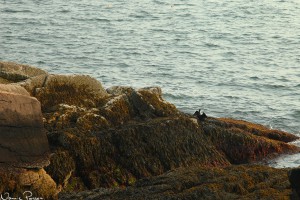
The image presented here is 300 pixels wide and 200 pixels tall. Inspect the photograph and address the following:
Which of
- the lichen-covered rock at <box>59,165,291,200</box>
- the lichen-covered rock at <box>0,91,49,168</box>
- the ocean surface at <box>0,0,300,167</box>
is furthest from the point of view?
the ocean surface at <box>0,0,300,167</box>

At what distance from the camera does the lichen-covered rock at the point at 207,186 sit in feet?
39.5

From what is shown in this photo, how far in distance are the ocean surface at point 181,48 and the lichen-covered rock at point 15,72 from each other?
6.40m

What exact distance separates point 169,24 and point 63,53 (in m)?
13.3

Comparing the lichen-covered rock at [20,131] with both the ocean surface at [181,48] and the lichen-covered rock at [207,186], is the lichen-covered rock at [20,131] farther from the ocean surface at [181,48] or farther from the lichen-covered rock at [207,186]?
the ocean surface at [181,48]

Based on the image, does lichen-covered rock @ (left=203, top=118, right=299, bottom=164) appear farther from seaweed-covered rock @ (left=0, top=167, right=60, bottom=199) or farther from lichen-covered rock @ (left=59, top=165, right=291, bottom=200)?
seaweed-covered rock @ (left=0, top=167, right=60, bottom=199)

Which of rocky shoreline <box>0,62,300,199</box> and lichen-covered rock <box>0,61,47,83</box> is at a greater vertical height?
lichen-covered rock <box>0,61,47,83</box>

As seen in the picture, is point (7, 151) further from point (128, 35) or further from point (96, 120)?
point (128, 35)

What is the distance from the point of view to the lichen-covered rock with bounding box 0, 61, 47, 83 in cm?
1633

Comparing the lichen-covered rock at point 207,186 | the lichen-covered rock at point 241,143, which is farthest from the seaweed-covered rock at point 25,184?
the lichen-covered rock at point 241,143

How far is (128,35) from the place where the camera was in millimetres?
40594

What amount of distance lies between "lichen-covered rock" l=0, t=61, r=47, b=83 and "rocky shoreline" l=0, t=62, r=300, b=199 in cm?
2

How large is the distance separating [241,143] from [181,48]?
2049 centimetres

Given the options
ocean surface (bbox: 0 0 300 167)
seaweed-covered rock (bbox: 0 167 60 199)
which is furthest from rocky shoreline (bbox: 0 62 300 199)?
ocean surface (bbox: 0 0 300 167)
